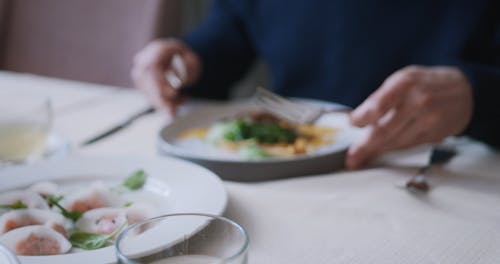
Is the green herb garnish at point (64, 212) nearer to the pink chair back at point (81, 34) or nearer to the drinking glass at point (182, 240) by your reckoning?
the drinking glass at point (182, 240)

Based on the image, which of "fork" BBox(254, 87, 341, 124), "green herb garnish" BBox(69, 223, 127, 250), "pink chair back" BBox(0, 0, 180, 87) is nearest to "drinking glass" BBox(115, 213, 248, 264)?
"green herb garnish" BBox(69, 223, 127, 250)

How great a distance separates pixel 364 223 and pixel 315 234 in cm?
6

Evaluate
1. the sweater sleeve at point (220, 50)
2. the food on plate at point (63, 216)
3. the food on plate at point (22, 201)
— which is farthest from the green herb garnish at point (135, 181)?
the sweater sleeve at point (220, 50)

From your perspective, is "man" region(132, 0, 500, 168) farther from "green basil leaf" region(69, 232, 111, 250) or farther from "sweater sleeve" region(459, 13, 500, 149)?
"green basil leaf" region(69, 232, 111, 250)

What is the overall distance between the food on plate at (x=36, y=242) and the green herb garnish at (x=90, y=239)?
1 cm

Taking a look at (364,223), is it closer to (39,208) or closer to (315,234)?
(315,234)

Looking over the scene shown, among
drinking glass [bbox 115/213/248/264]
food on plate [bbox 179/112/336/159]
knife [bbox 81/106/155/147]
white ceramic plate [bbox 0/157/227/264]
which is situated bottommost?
knife [bbox 81/106/155/147]

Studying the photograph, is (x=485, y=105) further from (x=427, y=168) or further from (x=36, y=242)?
(x=36, y=242)

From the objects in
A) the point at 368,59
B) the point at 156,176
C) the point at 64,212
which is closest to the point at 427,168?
the point at 156,176

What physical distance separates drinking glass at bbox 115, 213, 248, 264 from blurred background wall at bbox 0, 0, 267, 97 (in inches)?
45.9

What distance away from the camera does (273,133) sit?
905 millimetres

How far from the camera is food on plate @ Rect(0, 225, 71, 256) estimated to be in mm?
530

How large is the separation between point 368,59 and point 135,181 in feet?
2.67

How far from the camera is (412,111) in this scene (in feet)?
2.72
